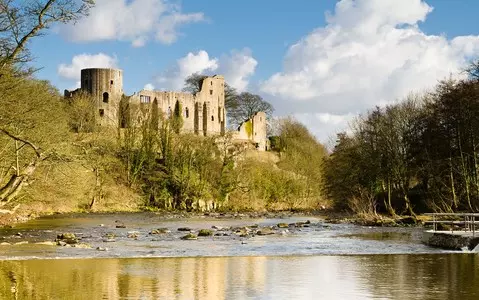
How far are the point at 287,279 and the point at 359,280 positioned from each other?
159 centimetres

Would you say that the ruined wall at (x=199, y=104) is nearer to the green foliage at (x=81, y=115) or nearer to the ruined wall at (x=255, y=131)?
the ruined wall at (x=255, y=131)

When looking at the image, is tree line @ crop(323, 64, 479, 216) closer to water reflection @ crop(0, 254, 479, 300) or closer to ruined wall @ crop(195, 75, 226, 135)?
water reflection @ crop(0, 254, 479, 300)

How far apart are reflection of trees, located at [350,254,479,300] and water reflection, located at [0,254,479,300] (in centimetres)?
2

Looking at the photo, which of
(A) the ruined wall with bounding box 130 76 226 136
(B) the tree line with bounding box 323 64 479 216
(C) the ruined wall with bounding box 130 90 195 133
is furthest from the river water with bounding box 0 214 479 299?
(A) the ruined wall with bounding box 130 76 226 136

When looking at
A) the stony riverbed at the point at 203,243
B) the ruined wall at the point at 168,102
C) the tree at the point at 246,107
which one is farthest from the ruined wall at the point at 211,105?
the stony riverbed at the point at 203,243

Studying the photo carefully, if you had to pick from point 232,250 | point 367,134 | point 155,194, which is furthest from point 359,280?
point 155,194

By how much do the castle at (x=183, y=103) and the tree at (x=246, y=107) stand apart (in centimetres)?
659

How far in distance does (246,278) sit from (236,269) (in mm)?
1949

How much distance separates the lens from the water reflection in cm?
1285

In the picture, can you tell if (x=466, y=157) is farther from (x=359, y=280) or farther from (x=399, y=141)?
(x=359, y=280)

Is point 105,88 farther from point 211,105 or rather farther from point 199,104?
point 211,105

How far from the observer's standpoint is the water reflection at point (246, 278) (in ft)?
42.2

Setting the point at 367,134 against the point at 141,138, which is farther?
the point at 141,138

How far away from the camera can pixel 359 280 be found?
1491 centimetres
